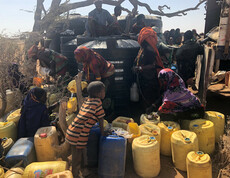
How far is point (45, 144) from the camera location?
2.92 meters

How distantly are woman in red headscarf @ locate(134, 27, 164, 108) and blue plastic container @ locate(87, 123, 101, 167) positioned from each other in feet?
6.21

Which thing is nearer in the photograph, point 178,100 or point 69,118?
point 178,100

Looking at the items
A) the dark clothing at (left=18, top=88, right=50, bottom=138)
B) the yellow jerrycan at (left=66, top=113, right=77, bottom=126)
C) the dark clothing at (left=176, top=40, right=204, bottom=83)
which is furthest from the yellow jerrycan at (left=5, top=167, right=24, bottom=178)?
the dark clothing at (left=176, top=40, right=204, bottom=83)

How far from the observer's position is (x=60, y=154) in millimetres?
3027

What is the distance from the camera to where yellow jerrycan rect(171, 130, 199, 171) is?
9.32 ft

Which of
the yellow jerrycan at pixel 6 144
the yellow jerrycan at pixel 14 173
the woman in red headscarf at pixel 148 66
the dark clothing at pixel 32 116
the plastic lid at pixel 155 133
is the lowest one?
the yellow jerrycan at pixel 14 173

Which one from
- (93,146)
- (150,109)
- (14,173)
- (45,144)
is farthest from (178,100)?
(14,173)

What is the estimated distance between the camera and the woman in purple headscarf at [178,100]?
3.46 metres

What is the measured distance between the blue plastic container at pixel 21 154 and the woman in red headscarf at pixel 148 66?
2475 millimetres

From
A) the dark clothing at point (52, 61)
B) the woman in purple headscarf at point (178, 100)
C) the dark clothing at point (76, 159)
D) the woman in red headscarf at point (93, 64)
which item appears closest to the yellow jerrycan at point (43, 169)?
the dark clothing at point (76, 159)

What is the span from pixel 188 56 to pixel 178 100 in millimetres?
2008

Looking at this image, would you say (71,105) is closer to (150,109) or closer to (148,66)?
(150,109)

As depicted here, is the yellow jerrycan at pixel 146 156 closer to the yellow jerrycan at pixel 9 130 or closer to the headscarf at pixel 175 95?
the headscarf at pixel 175 95

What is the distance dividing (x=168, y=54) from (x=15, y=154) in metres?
4.03
